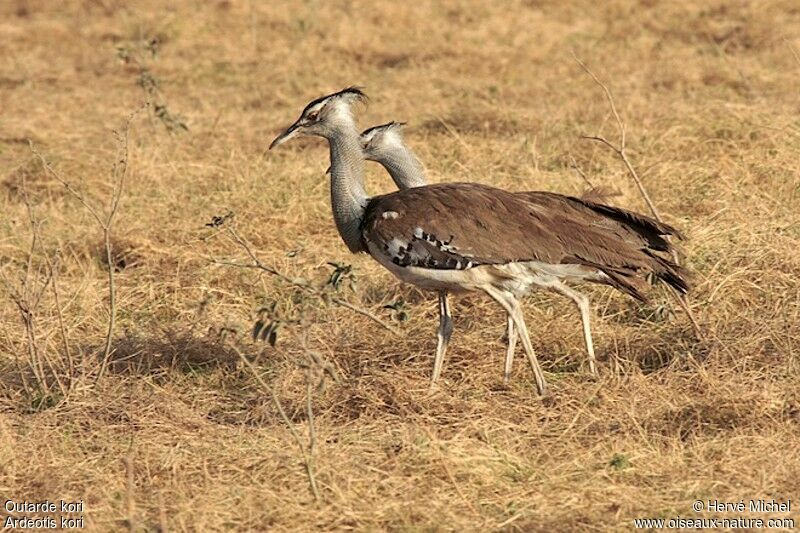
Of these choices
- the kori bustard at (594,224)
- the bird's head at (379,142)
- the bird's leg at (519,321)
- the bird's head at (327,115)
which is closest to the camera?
the bird's leg at (519,321)

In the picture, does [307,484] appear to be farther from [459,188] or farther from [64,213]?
[64,213]

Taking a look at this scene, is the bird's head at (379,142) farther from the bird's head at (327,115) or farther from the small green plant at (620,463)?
the small green plant at (620,463)

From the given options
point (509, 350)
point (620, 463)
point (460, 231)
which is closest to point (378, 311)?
point (509, 350)

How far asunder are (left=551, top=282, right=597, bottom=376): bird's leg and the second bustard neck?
0.80 meters

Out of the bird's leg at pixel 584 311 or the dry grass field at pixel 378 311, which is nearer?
the dry grass field at pixel 378 311

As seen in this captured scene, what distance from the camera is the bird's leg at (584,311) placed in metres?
5.19

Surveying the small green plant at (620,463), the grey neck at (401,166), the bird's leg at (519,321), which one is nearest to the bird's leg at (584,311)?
the bird's leg at (519,321)

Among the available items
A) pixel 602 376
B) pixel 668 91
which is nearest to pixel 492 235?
pixel 602 376

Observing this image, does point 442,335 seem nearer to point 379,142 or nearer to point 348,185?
point 348,185

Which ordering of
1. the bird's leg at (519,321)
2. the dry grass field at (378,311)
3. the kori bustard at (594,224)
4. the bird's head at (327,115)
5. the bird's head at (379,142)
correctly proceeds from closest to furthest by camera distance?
the dry grass field at (378,311) → the bird's leg at (519,321) → the kori bustard at (594,224) → the bird's head at (327,115) → the bird's head at (379,142)

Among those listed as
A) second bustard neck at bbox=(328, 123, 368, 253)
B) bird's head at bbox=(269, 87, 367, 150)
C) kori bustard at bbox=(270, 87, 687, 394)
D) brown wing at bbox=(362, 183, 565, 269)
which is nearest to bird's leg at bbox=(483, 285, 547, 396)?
kori bustard at bbox=(270, 87, 687, 394)

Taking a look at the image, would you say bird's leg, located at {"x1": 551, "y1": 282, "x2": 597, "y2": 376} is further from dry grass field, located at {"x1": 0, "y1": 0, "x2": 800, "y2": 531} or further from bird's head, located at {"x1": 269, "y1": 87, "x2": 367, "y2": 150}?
bird's head, located at {"x1": 269, "y1": 87, "x2": 367, "y2": 150}

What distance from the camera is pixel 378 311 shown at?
605cm

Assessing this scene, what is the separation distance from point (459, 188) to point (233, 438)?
1329mm
